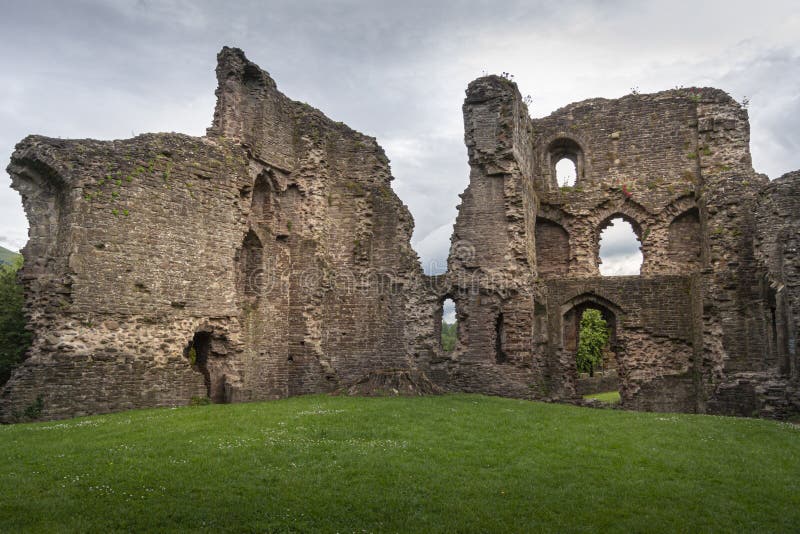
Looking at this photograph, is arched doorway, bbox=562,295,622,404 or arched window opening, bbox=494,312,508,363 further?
arched doorway, bbox=562,295,622,404

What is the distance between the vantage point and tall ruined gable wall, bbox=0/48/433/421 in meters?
14.1

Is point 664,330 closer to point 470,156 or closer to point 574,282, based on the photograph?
point 574,282

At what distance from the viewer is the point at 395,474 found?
8281 mm

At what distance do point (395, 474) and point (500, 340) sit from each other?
37.5 ft

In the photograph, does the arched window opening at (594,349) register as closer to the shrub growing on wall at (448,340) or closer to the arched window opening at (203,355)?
the shrub growing on wall at (448,340)

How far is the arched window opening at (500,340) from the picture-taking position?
1878cm

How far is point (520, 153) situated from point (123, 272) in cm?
1181

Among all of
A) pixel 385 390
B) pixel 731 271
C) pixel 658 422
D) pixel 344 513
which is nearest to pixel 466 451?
pixel 344 513

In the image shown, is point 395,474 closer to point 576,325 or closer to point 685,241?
point 576,325

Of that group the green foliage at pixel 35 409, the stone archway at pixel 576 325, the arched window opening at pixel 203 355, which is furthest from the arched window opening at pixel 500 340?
the green foliage at pixel 35 409

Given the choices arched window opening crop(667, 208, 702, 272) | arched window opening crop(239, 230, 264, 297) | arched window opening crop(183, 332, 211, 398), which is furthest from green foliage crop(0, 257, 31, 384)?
arched window opening crop(667, 208, 702, 272)

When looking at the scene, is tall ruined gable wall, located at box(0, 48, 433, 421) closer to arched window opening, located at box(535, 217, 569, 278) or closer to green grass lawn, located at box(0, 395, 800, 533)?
green grass lawn, located at box(0, 395, 800, 533)

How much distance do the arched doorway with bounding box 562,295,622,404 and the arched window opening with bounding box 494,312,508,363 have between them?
2.11 m

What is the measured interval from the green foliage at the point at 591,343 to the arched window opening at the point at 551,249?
12320 millimetres
